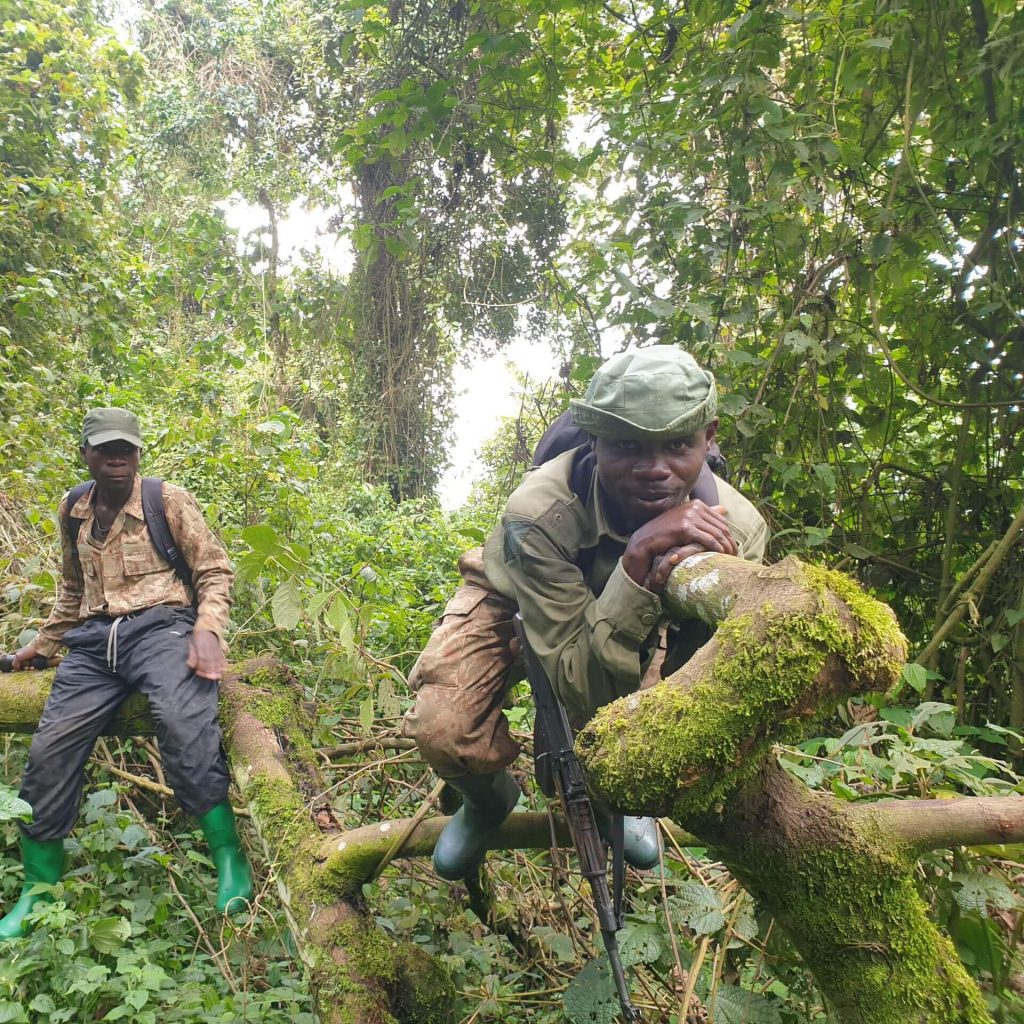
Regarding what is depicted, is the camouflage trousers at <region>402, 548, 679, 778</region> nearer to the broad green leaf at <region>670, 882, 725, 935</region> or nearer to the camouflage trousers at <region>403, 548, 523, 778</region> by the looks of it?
the camouflage trousers at <region>403, 548, 523, 778</region>

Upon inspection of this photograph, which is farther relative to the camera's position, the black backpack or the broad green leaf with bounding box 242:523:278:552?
the black backpack

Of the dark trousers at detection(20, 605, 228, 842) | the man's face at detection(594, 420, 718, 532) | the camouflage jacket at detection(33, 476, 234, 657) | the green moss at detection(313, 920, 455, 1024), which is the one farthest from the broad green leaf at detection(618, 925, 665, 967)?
the camouflage jacket at detection(33, 476, 234, 657)

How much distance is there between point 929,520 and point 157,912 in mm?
3995

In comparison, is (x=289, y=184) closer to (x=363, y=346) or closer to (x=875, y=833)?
(x=363, y=346)

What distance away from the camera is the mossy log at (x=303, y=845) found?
2090 millimetres

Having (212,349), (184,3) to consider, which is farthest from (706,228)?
(184,3)

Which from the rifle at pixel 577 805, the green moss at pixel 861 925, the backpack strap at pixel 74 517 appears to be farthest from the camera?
the backpack strap at pixel 74 517

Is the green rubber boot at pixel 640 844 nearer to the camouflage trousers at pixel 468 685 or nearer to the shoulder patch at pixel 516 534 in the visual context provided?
the camouflage trousers at pixel 468 685

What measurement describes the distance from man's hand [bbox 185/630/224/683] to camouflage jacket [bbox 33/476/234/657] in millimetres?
94

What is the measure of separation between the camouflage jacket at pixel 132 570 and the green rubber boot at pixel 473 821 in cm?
146

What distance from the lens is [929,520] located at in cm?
410

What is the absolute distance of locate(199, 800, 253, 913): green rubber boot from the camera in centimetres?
290

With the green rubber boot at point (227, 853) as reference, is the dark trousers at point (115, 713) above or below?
above

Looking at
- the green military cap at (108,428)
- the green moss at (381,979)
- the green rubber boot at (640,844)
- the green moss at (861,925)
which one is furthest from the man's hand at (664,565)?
the green military cap at (108,428)
